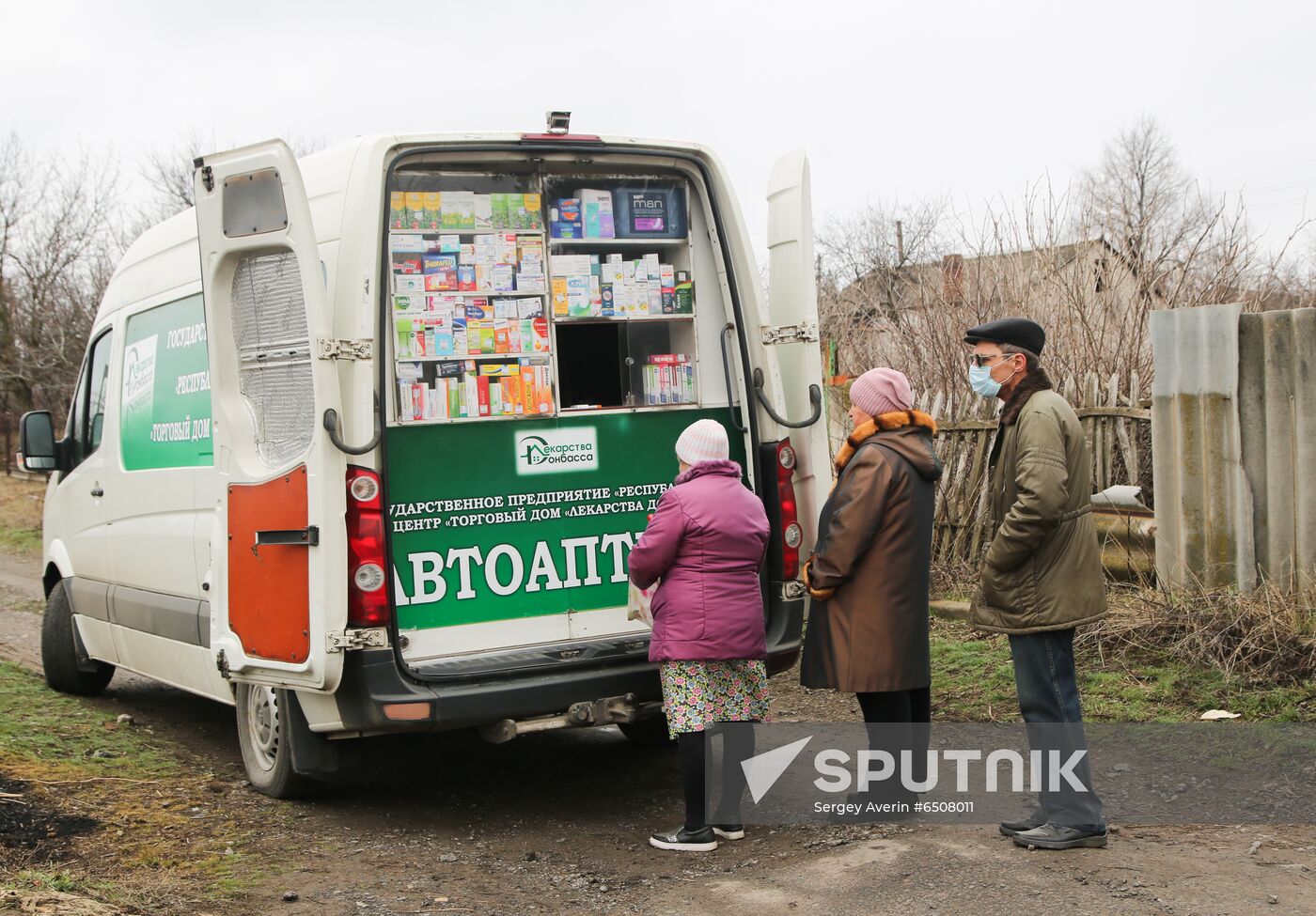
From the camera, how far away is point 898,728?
5.04 m

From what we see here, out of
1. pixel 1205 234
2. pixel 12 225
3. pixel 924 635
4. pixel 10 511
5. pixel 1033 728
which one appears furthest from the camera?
pixel 12 225

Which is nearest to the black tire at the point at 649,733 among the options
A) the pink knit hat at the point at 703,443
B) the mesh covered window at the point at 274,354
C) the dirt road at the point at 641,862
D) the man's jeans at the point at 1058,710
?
the dirt road at the point at 641,862

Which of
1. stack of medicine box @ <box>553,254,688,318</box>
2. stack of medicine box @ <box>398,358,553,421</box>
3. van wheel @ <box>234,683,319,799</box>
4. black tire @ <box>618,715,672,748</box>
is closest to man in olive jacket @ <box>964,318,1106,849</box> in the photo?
stack of medicine box @ <box>553,254,688,318</box>

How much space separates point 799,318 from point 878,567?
1144 millimetres

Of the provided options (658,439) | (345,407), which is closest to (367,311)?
(345,407)

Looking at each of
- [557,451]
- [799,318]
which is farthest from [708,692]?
[799,318]

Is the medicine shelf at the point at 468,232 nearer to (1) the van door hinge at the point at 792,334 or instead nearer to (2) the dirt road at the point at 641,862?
(1) the van door hinge at the point at 792,334

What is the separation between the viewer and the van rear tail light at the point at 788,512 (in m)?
5.43

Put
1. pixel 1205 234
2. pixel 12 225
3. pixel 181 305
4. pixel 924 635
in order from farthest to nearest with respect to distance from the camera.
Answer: pixel 12 225
pixel 1205 234
pixel 181 305
pixel 924 635

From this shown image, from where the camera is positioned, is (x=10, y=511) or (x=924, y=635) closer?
(x=924, y=635)

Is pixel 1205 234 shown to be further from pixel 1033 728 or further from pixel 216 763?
pixel 216 763

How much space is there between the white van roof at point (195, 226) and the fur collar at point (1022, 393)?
5.47 feet

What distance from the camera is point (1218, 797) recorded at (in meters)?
5.14

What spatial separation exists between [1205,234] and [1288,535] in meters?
3.16
